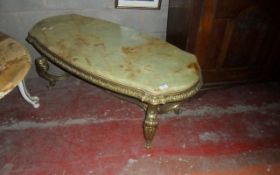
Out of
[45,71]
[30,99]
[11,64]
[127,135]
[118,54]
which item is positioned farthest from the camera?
[45,71]

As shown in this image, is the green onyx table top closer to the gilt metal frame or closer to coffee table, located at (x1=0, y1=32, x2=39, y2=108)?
the gilt metal frame

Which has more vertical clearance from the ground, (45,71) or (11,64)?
(11,64)

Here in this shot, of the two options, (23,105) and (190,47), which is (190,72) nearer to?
(190,47)

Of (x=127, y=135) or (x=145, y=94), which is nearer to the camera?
(x=145, y=94)

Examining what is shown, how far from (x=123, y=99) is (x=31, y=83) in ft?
3.20

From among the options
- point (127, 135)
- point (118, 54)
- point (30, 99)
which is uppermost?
point (118, 54)

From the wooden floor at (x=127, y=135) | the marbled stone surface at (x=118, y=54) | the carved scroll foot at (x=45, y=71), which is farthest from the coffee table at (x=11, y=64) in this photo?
the wooden floor at (x=127, y=135)

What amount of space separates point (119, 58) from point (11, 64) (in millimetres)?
686

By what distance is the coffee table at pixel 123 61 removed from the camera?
1.57m

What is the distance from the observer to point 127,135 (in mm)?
2002

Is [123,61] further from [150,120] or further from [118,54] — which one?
[150,120]

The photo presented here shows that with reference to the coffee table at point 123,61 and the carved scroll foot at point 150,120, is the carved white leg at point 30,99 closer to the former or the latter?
the coffee table at point 123,61

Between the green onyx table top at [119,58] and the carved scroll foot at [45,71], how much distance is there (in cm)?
25

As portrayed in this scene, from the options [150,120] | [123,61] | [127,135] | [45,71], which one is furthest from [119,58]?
[45,71]
